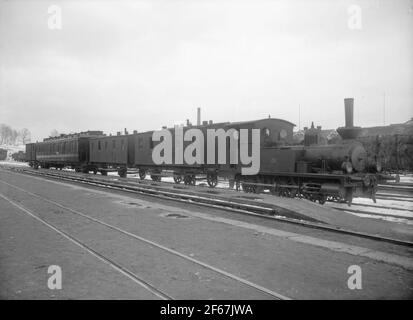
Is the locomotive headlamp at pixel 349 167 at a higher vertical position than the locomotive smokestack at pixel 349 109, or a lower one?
lower

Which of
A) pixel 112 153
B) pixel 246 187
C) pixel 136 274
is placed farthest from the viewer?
pixel 112 153

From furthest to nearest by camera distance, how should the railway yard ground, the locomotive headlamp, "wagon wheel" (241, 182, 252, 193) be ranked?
1. "wagon wheel" (241, 182, 252, 193)
2. the locomotive headlamp
3. the railway yard ground

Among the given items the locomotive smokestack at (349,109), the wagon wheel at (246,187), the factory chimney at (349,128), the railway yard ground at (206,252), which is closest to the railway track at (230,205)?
the railway yard ground at (206,252)

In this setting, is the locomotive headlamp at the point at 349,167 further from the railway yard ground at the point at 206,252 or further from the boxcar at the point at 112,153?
the boxcar at the point at 112,153

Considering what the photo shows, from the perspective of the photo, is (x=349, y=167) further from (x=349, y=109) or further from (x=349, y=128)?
(x=349, y=109)

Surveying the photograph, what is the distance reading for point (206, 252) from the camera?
626 centimetres

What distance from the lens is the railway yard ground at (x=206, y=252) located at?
452 cm

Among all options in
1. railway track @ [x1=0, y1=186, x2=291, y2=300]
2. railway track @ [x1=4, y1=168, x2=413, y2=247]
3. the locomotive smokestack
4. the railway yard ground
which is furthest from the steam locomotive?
railway track @ [x1=0, y1=186, x2=291, y2=300]

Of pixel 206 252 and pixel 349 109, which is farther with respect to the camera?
pixel 349 109

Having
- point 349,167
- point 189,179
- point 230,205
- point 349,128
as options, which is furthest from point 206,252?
point 189,179

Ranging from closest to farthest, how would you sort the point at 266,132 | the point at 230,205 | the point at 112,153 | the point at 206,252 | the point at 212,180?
the point at 206,252 → the point at 230,205 → the point at 266,132 → the point at 212,180 → the point at 112,153

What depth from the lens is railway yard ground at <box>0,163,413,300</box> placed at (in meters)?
4.52

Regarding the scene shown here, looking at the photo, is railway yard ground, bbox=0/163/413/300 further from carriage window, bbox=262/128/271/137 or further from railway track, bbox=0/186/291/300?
carriage window, bbox=262/128/271/137

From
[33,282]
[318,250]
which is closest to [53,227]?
[33,282]
